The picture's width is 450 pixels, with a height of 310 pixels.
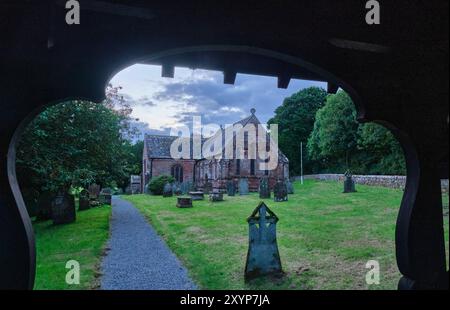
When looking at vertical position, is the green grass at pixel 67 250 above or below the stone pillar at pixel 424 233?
below

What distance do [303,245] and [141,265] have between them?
14.0ft

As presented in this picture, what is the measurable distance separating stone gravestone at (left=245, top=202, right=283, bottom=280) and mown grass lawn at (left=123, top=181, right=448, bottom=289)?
25cm

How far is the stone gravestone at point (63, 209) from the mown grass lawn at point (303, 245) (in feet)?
11.1

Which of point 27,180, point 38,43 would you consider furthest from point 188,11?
point 27,180

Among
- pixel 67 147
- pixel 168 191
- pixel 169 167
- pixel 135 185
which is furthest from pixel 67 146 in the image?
pixel 135 185

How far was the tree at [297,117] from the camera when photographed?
158 ft

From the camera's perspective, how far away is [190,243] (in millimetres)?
9266

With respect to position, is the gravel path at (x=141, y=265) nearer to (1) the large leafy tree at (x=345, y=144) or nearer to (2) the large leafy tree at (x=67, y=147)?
(2) the large leafy tree at (x=67, y=147)

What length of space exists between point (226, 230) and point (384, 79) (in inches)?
333

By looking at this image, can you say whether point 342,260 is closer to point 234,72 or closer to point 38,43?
point 234,72

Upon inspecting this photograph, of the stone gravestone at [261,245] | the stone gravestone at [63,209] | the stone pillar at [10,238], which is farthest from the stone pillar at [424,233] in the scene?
the stone gravestone at [63,209]

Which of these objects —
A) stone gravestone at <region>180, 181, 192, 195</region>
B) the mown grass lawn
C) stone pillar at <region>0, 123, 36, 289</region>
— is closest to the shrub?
stone gravestone at <region>180, 181, 192, 195</region>

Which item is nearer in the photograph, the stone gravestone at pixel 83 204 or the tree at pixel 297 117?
the stone gravestone at pixel 83 204

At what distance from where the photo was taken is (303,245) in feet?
28.2
